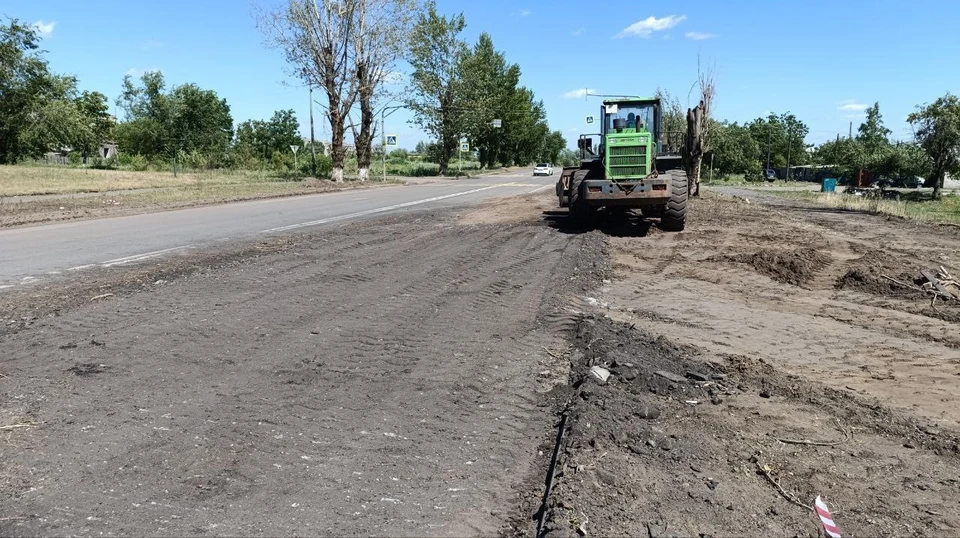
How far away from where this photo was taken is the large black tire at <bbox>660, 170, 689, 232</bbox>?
15039 mm

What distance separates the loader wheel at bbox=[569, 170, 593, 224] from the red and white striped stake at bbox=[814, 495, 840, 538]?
11.9 meters

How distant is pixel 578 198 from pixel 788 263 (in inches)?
213

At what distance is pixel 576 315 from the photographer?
775 cm

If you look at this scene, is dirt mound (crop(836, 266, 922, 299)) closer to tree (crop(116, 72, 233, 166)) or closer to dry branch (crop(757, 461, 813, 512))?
dry branch (crop(757, 461, 813, 512))

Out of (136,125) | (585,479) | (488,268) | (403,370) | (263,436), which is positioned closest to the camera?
(585,479)

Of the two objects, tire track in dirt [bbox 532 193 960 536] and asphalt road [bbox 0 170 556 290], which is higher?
asphalt road [bbox 0 170 556 290]

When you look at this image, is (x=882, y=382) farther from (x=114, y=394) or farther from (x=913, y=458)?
(x=114, y=394)

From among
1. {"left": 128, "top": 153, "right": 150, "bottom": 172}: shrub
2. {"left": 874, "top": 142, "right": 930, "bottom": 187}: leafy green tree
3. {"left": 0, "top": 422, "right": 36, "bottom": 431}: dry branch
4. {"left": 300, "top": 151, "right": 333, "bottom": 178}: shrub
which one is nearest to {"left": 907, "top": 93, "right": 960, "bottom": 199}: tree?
{"left": 874, "top": 142, "right": 930, "bottom": 187}: leafy green tree

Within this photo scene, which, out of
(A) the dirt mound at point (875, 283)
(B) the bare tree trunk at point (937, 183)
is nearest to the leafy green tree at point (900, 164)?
(B) the bare tree trunk at point (937, 183)

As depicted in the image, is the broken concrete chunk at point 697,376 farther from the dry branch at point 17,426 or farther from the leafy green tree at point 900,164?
the leafy green tree at point 900,164

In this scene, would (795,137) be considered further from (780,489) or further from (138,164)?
(780,489)

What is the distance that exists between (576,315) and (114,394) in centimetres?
475

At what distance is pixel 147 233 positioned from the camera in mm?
14430

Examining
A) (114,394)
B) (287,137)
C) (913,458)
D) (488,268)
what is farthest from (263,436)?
(287,137)
